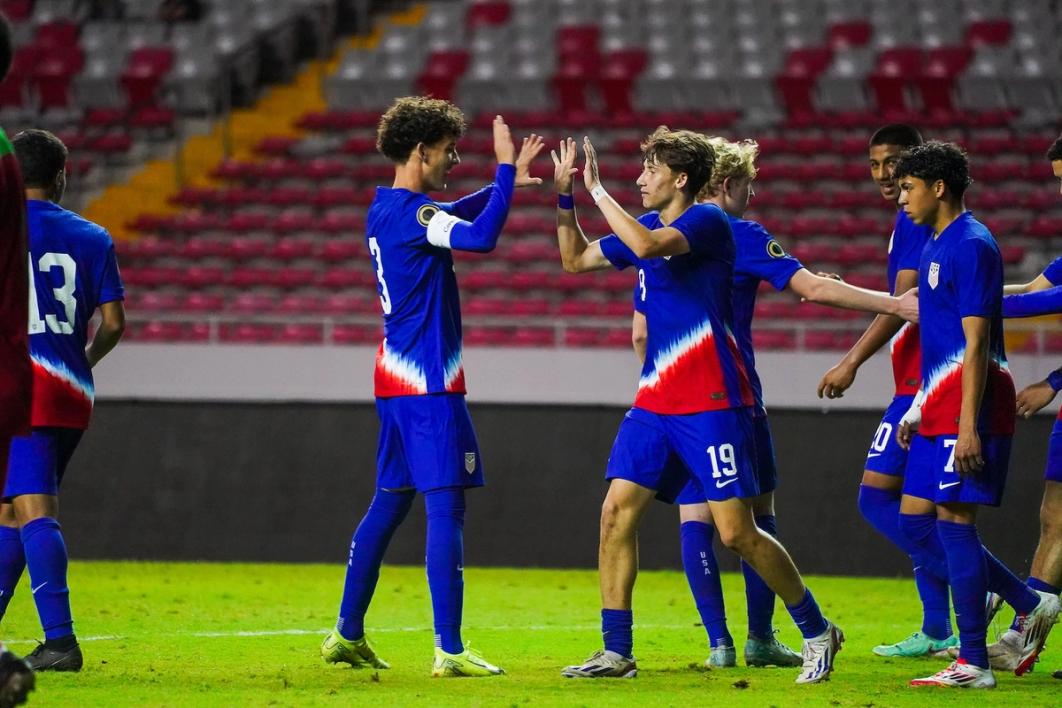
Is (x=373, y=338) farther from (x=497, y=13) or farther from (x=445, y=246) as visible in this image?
(x=497, y=13)

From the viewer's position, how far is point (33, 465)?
18.2 ft

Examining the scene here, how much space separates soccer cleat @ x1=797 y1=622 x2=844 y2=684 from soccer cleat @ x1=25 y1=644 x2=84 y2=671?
8.61 ft

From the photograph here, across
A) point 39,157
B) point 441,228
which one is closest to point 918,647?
point 441,228

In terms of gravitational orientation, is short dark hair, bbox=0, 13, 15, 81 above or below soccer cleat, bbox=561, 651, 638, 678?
above

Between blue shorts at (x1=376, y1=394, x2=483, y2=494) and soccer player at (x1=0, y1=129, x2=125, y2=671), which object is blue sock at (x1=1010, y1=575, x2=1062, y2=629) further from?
soccer player at (x1=0, y1=129, x2=125, y2=671)

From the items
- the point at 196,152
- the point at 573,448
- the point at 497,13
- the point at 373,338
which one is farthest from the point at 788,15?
the point at 573,448

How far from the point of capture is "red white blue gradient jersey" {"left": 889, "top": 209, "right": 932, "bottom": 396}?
639 cm

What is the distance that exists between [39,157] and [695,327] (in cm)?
249

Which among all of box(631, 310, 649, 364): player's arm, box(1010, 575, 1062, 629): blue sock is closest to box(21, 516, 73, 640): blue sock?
box(631, 310, 649, 364): player's arm

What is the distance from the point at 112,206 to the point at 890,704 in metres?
15.3

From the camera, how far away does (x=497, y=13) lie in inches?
846

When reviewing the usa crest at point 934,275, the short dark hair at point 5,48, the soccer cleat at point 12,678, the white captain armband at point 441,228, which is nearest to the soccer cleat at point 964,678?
the usa crest at point 934,275

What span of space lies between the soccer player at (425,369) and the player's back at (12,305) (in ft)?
5.55

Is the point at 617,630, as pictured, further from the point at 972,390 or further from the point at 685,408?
the point at 972,390
